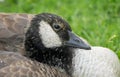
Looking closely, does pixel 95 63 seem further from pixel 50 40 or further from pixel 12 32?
pixel 12 32

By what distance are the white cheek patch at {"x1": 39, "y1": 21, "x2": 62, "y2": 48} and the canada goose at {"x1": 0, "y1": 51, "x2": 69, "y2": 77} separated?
236 mm

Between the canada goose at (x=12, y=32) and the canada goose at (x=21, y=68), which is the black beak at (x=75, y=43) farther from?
the canada goose at (x=12, y=32)

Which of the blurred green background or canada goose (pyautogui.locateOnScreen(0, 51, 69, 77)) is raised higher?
the blurred green background

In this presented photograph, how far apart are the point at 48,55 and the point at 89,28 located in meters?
1.70

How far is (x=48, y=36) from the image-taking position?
5844 mm

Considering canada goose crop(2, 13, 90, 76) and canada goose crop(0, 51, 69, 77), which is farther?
canada goose crop(2, 13, 90, 76)

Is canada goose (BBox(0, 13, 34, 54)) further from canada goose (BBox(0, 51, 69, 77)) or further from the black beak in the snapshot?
the black beak

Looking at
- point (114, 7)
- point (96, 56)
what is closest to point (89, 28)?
point (114, 7)

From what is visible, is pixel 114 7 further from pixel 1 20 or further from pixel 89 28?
pixel 1 20

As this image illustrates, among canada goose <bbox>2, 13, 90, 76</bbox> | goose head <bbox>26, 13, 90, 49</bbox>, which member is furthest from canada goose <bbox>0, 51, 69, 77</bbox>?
goose head <bbox>26, 13, 90, 49</bbox>

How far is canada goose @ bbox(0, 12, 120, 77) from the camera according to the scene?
6039 millimetres

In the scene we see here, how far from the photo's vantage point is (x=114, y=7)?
804cm

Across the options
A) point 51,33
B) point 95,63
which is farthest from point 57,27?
point 95,63

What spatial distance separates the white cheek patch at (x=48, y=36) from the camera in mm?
5840
